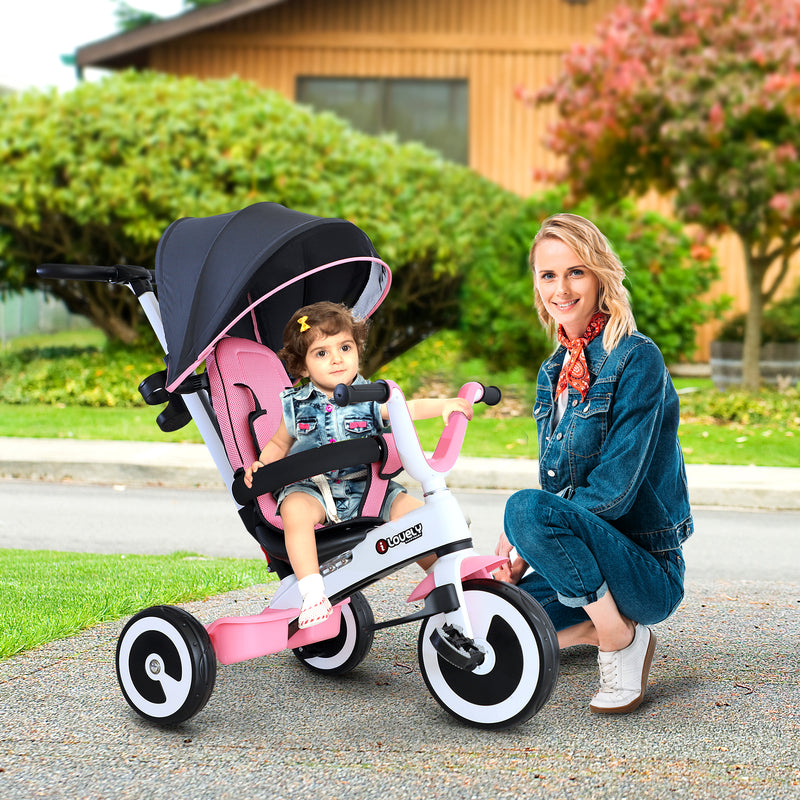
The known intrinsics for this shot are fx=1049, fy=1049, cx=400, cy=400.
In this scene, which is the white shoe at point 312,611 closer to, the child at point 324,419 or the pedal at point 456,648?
the child at point 324,419

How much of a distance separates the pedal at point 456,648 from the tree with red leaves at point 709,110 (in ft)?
35.4

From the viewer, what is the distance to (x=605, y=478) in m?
3.38

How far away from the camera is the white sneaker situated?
3.50 metres

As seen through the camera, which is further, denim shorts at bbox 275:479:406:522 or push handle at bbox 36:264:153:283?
push handle at bbox 36:264:153:283

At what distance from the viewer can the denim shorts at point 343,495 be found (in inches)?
136

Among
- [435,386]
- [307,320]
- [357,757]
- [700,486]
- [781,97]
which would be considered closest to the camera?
[357,757]

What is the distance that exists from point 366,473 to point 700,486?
589 cm

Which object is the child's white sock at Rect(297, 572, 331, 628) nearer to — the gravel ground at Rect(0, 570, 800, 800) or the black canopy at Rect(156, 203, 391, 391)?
the gravel ground at Rect(0, 570, 800, 800)

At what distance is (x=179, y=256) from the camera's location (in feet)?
12.0

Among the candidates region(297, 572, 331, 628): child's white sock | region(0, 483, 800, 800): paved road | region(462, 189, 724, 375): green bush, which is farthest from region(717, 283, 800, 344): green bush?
region(297, 572, 331, 628): child's white sock

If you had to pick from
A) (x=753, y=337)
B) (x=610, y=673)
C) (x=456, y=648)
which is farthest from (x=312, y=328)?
(x=753, y=337)

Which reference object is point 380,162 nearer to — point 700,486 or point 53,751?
point 700,486

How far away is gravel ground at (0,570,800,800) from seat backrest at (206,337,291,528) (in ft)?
2.94

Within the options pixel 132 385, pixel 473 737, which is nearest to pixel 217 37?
pixel 132 385
